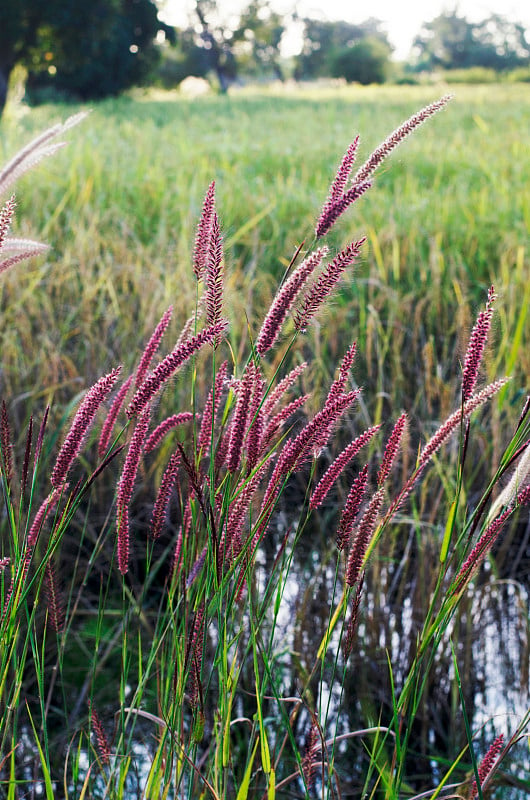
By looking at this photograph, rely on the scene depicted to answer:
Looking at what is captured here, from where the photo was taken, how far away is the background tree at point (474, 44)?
124 feet

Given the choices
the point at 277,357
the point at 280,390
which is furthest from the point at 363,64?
the point at 280,390

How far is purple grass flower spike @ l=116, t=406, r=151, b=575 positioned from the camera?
693 mm

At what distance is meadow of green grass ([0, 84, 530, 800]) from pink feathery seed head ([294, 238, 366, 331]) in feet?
0.18

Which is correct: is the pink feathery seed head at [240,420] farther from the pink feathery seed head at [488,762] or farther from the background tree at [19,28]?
the background tree at [19,28]

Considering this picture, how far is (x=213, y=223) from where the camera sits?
628 millimetres

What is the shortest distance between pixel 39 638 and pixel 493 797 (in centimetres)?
87

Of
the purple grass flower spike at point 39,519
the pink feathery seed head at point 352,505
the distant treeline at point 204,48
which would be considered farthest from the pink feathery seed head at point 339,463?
the distant treeline at point 204,48

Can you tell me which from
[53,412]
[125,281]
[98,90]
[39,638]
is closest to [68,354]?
[53,412]

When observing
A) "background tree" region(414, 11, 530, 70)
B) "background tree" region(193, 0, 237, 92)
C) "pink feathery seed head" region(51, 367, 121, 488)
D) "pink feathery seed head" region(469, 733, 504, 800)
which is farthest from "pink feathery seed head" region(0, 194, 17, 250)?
"background tree" region(414, 11, 530, 70)

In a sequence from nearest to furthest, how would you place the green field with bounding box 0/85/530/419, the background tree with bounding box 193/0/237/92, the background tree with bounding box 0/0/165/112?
the green field with bounding box 0/85/530/419
the background tree with bounding box 0/0/165/112
the background tree with bounding box 193/0/237/92

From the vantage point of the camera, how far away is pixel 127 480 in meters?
0.71

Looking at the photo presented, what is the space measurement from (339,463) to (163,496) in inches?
7.0

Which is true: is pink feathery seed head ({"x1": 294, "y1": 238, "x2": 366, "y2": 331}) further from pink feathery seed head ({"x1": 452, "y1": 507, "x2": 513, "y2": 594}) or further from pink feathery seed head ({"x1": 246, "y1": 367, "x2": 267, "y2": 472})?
pink feathery seed head ({"x1": 452, "y1": 507, "x2": 513, "y2": 594})

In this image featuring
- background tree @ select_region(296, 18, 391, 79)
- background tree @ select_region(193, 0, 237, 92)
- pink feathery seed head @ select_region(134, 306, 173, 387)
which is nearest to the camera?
pink feathery seed head @ select_region(134, 306, 173, 387)
